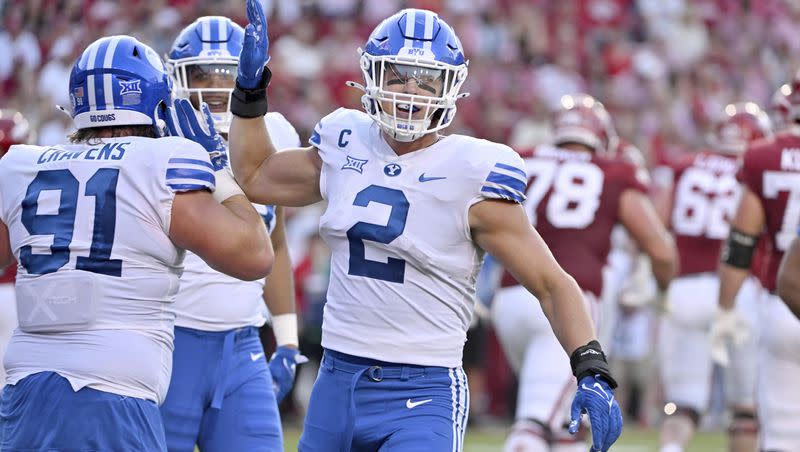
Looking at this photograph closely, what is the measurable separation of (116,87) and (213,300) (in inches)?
47.1

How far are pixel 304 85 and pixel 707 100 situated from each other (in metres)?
4.36

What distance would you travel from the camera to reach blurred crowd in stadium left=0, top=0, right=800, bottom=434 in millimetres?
11234

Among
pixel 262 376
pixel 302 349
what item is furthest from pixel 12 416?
pixel 302 349

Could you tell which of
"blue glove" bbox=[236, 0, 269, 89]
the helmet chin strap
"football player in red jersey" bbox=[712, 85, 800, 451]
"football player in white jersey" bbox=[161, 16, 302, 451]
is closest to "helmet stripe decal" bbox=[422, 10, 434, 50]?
the helmet chin strap

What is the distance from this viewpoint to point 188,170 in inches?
Result: 132

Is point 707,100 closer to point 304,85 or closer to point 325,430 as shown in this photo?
point 304,85

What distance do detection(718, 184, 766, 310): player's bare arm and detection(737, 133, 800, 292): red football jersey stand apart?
0.13 ft

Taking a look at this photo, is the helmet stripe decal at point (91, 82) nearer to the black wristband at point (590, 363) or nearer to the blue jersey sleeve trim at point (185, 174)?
the blue jersey sleeve trim at point (185, 174)

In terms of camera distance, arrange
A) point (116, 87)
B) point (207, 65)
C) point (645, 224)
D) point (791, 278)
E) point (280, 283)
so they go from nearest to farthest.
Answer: point (116, 87)
point (791, 278)
point (207, 65)
point (280, 283)
point (645, 224)

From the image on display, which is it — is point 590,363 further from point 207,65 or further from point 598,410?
point 207,65

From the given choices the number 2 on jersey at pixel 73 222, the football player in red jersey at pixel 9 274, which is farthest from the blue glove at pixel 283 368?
the football player in red jersey at pixel 9 274

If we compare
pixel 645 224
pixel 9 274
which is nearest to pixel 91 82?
pixel 9 274

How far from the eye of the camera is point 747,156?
584 cm

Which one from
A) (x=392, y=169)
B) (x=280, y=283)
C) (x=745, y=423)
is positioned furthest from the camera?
(x=745, y=423)
